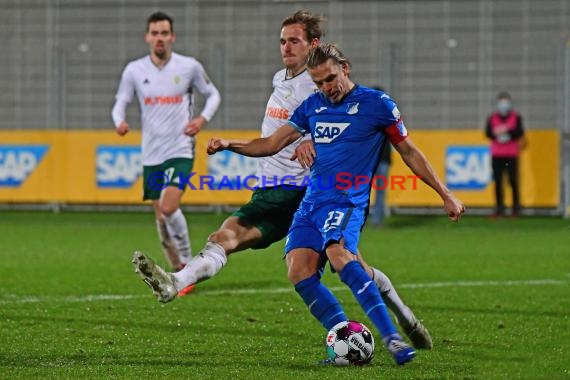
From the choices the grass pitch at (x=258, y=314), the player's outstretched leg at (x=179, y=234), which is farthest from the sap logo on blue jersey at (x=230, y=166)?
the player's outstretched leg at (x=179, y=234)

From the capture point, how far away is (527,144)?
742 inches

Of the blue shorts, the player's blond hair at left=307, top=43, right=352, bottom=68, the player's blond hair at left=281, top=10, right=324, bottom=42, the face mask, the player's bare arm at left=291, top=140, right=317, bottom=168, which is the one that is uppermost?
the player's blond hair at left=281, top=10, right=324, bottom=42

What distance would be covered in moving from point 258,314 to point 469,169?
10781mm

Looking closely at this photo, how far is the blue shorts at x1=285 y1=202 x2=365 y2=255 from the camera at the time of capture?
6.45 meters

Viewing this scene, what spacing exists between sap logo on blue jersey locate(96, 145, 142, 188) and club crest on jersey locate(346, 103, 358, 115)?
1335cm

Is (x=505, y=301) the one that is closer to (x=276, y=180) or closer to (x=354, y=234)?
(x=276, y=180)

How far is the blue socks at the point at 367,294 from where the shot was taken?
6168 mm

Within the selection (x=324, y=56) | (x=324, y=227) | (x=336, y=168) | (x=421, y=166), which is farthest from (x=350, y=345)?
(x=324, y=56)

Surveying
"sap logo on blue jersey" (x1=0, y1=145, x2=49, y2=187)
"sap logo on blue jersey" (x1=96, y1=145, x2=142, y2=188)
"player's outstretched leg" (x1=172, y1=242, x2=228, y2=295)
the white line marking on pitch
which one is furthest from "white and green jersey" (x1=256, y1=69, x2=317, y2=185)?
"sap logo on blue jersey" (x1=0, y1=145, x2=49, y2=187)

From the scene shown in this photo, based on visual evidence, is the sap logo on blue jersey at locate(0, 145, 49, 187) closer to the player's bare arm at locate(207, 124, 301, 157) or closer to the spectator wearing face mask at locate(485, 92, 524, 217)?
the spectator wearing face mask at locate(485, 92, 524, 217)

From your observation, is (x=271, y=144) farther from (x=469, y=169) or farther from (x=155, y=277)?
(x=469, y=169)

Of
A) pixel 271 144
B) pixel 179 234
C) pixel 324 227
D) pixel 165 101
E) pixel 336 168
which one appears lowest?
pixel 179 234

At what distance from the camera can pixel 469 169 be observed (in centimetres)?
1894

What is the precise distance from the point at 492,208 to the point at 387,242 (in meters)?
4.31
